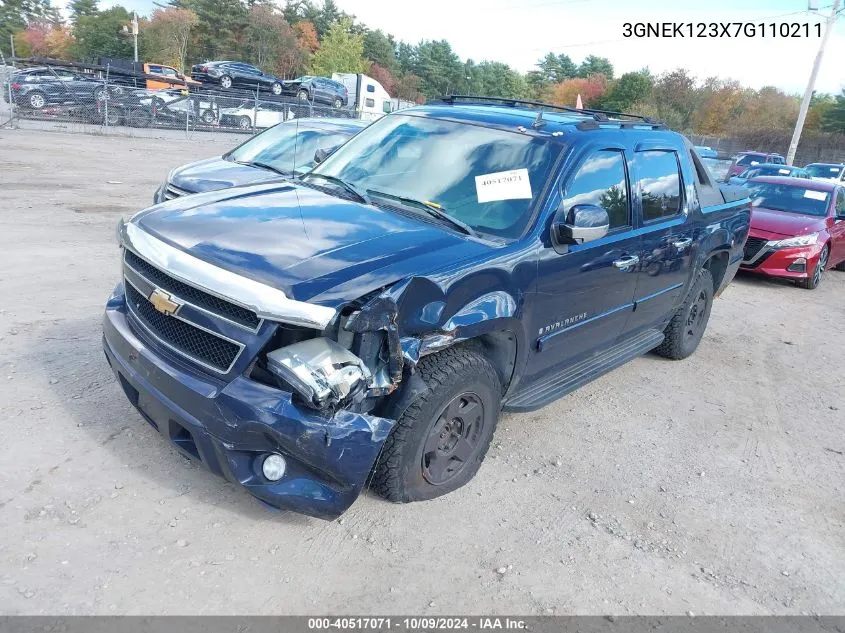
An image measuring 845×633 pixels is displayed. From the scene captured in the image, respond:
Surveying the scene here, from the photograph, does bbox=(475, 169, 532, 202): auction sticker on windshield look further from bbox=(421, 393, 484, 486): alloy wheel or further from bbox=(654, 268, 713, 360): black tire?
bbox=(654, 268, 713, 360): black tire

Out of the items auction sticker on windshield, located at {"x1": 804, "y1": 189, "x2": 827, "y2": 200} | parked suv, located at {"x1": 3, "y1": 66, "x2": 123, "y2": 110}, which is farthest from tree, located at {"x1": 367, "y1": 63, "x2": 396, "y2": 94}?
auction sticker on windshield, located at {"x1": 804, "y1": 189, "x2": 827, "y2": 200}

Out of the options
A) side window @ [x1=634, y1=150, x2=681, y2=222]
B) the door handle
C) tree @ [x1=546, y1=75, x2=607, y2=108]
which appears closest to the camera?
the door handle

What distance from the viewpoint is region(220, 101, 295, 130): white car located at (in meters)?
27.3

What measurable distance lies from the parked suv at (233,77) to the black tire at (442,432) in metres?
34.6

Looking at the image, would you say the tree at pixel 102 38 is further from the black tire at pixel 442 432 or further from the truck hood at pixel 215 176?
the black tire at pixel 442 432

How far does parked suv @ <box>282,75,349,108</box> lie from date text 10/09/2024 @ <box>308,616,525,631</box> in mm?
33358

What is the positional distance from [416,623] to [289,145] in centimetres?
747

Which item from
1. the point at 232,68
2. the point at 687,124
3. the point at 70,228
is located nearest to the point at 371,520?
the point at 70,228

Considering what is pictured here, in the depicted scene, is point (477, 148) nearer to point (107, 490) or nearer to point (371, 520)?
point (371, 520)

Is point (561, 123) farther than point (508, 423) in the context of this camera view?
No

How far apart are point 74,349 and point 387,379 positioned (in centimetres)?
299

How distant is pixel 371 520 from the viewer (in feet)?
10.6

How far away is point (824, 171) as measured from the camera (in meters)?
26.1

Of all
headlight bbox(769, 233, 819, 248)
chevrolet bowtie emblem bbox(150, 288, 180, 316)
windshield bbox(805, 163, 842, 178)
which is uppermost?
windshield bbox(805, 163, 842, 178)
